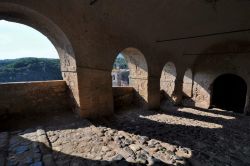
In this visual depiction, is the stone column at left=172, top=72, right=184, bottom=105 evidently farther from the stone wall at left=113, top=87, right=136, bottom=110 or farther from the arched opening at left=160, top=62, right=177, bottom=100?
the stone wall at left=113, top=87, right=136, bottom=110

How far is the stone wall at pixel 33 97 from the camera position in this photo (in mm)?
4051

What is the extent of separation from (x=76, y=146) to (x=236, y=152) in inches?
133

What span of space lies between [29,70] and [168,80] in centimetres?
2436

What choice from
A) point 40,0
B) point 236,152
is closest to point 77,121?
point 40,0

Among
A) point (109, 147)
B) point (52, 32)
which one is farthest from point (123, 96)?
point (109, 147)

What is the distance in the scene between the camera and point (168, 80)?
9445 millimetres

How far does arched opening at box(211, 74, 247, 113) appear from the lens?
10.3 meters

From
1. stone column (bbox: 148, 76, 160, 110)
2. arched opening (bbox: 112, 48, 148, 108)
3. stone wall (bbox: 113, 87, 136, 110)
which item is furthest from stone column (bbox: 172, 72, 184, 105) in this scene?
stone wall (bbox: 113, 87, 136, 110)

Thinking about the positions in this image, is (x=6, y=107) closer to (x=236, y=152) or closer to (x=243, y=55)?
(x=236, y=152)

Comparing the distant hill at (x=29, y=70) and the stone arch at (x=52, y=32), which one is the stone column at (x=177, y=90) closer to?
A: the stone arch at (x=52, y=32)

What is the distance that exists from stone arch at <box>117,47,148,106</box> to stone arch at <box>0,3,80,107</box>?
2759 millimetres

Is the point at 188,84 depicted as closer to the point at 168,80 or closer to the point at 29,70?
the point at 168,80

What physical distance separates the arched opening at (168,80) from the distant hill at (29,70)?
22121 mm

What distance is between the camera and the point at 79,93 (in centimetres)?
432
